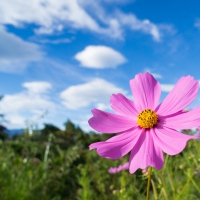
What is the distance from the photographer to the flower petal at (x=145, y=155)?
0.50 m

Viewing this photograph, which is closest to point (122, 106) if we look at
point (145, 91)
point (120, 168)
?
point (145, 91)

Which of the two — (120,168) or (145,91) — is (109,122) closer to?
(145,91)

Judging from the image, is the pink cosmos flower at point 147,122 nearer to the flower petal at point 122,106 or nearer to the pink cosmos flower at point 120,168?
the flower petal at point 122,106

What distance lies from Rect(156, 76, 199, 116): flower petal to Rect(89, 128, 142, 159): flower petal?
0.07 meters

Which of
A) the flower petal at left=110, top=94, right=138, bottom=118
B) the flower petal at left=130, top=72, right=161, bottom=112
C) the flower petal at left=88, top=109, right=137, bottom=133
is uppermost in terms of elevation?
the flower petal at left=130, top=72, right=161, bottom=112

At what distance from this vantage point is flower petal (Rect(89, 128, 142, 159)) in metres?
0.50

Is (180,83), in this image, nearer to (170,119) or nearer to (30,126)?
(170,119)

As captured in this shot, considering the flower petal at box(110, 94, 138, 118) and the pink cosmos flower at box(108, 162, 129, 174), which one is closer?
the flower petal at box(110, 94, 138, 118)

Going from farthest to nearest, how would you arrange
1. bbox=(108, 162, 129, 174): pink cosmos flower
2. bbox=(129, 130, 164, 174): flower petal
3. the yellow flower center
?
bbox=(108, 162, 129, 174): pink cosmos flower < the yellow flower center < bbox=(129, 130, 164, 174): flower petal

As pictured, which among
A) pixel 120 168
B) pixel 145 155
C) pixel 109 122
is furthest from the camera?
pixel 120 168

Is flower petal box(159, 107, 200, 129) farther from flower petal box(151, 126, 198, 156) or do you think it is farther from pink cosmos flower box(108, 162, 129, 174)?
Result: pink cosmos flower box(108, 162, 129, 174)

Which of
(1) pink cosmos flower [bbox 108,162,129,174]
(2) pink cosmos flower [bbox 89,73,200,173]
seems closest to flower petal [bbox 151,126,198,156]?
(2) pink cosmos flower [bbox 89,73,200,173]

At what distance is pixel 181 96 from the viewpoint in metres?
0.59

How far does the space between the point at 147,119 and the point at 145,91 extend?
0.21ft
